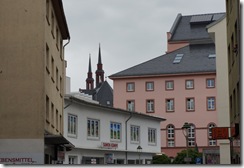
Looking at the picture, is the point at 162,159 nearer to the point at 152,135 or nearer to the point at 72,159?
the point at 152,135

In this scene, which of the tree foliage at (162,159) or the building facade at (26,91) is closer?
the building facade at (26,91)

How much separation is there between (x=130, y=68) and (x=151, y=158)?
809 mm

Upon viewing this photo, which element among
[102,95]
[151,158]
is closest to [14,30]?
[102,95]

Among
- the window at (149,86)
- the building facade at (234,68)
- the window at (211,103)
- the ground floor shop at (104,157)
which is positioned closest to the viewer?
the building facade at (234,68)

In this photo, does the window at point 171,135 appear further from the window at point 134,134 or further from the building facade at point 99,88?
the building facade at point 99,88

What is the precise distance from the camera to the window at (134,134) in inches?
338

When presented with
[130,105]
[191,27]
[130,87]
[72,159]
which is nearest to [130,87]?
[130,87]

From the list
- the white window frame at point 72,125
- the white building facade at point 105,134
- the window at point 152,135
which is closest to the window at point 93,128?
the white building facade at point 105,134

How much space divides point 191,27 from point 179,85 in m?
0.54

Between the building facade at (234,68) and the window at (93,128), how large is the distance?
3.87 ft

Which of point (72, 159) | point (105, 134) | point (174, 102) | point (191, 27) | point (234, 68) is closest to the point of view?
point (72, 159)

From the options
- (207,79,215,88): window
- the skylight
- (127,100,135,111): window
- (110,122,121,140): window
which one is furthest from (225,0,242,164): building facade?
(110,122,121,140): window

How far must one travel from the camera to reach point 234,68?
314 inches

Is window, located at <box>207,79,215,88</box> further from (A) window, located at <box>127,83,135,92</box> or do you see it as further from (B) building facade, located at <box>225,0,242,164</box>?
(A) window, located at <box>127,83,135,92</box>
